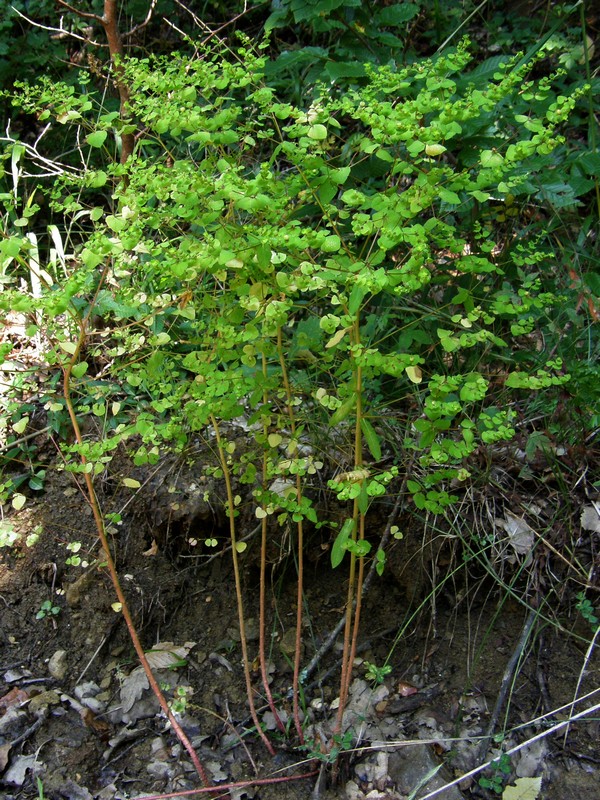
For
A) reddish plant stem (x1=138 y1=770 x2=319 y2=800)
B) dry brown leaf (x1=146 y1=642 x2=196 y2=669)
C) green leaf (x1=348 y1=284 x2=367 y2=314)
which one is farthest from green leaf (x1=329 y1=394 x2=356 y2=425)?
dry brown leaf (x1=146 y1=642 x2=196 y2=669)

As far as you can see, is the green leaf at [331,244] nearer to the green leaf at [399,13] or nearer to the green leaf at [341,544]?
the green leaf at [341,544]

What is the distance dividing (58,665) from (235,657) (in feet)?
1.71

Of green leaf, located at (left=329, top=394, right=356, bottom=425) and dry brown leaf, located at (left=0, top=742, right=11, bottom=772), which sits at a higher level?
green leaf, located at (left=329, top=394, right=356, bottom=425)

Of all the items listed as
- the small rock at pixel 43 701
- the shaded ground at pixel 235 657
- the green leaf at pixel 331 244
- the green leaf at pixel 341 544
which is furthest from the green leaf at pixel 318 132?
the small rock at pixel 43 701

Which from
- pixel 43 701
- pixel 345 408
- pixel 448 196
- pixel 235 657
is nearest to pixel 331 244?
pixel 448 196

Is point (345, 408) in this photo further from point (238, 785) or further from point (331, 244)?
point (238, 785)

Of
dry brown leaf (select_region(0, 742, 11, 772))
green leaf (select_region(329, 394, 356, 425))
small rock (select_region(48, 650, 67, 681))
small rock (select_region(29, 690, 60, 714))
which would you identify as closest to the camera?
green leaf (select_region(329, 394, 356, 425))

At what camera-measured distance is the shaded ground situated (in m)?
2.03

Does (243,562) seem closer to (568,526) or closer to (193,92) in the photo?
(568,526)

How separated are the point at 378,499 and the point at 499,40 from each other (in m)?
2.02

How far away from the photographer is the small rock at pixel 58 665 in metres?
2.31

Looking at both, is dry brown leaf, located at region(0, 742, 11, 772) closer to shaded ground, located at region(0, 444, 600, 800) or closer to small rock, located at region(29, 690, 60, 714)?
shaded ground, located at region(0, 444, 600, 800)

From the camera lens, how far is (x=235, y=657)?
7.77 ft

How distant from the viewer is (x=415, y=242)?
1.50 m
